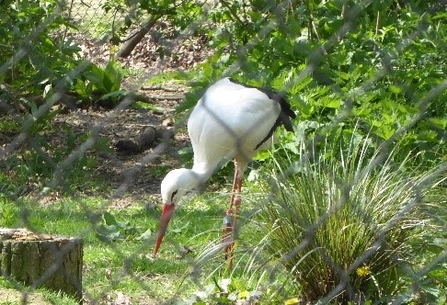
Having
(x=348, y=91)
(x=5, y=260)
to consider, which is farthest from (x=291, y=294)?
(x=348, y=91)

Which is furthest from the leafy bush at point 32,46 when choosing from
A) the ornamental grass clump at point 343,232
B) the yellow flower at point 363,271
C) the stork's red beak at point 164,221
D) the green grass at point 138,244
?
the yellow flower at point 363,271

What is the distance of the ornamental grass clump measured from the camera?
315 centimetres

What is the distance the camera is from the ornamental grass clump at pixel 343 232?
3148 mm

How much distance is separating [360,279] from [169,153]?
297cm

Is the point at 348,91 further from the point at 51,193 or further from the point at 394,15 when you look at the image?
the point at 51,193

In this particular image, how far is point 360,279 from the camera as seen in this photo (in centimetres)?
321

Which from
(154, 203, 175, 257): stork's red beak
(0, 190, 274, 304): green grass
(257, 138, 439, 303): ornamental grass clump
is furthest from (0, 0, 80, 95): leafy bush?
(257, 138, 439, 303): ornamental grass clump

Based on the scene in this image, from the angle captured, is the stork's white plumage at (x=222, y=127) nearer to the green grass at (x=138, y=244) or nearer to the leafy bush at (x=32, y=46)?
the green grass at (x=138, y=244)

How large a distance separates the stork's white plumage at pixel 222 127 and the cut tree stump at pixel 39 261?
1.93 feet

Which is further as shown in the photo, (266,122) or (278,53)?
(278,53)

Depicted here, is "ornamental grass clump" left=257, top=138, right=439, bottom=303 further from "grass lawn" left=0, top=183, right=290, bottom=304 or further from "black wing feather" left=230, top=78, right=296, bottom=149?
"black wing feather" left=230, top=78, right=296, bottom=149

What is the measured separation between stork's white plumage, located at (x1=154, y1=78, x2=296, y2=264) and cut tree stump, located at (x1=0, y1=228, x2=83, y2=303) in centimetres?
59

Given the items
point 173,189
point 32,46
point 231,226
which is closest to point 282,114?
point 173,189

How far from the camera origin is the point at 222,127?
4203 mm
